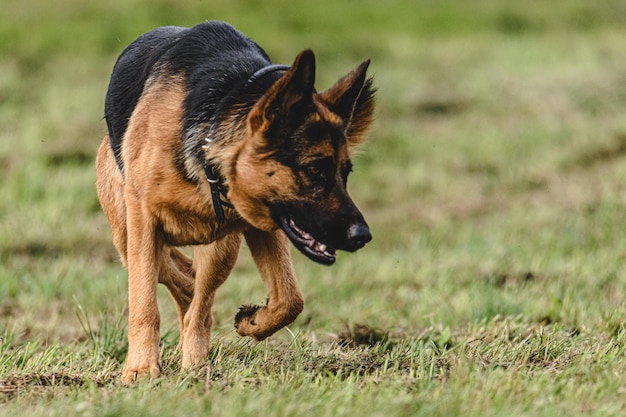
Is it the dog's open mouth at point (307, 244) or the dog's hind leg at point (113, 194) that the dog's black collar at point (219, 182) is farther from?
the dog's hind leg at point (113, 194)

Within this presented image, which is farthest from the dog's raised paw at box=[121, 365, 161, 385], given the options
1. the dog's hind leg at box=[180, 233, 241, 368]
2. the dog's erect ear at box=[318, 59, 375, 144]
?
the dog's erect ear at box=[318, 59, 375, 144]

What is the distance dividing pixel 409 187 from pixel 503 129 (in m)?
2.68

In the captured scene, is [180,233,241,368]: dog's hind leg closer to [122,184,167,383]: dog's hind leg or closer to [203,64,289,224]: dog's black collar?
[122,184,167,383]: dog's hind leg

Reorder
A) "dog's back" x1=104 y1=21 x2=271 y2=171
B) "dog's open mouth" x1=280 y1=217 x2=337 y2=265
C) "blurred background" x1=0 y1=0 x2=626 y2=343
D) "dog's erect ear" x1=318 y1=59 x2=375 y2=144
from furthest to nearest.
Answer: "blurred background" x1=0 y1=0 x2=626 y2=343
"dog's back" x1=104 y1=21 x2=271 y2=171
"dog's erect ear" x1=318 y1=59 x2=375 y2=144
"dog's open mouth" x1=280 y1=217 x2=337 y2=265

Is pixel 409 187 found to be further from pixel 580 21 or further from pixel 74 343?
pixel 580 21

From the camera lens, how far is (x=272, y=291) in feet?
17.4

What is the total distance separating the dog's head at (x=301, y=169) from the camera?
14.6 feet

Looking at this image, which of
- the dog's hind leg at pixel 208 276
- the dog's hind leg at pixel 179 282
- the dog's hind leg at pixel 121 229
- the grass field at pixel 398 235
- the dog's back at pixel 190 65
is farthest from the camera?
the dog's hind leg at pixel 179 282

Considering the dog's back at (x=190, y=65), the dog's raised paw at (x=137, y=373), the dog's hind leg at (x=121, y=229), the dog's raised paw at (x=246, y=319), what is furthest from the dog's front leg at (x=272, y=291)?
the dog's back at (x=190, y=65)

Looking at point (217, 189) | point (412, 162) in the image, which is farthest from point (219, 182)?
point (412, 162)

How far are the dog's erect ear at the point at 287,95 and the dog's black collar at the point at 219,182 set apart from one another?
314 mm

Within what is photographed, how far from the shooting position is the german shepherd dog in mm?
4504

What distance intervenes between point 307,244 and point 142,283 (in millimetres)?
998

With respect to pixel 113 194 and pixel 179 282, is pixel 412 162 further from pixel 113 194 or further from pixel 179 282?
pixel 113 194
